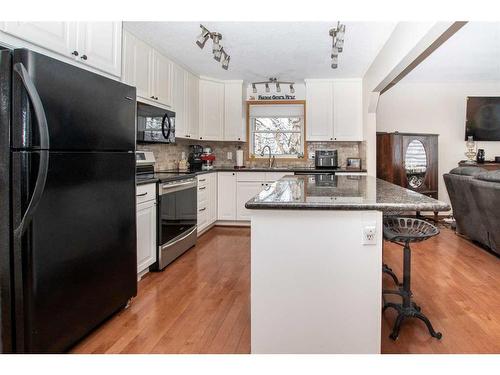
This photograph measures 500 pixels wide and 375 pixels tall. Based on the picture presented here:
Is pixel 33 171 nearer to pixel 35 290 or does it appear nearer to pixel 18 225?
pixel 18 225

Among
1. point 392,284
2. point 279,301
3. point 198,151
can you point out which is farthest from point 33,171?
point 198,151

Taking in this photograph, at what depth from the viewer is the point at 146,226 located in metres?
2.99

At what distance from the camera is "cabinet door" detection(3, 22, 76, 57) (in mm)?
1690

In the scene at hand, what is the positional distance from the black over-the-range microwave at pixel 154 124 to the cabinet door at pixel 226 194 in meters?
1.51

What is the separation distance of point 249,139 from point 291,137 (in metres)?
0.72

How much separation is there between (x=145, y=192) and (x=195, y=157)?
8.38ft

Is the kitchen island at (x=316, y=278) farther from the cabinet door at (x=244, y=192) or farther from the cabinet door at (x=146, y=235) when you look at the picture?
the cabinet door at (x=244, y=192)

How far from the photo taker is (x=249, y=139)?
6121 mm

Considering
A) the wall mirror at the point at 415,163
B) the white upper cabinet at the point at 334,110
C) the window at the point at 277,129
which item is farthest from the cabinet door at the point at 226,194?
the wall mirror at the point at 415,163

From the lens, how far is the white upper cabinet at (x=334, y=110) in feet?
18.0

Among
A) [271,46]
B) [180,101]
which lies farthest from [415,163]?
[180,101]

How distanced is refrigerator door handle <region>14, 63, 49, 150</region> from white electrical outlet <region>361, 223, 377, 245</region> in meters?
1.49

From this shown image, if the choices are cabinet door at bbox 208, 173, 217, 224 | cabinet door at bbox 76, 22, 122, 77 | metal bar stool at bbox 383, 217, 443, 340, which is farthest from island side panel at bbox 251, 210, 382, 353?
cabinet door at bbox 208, 173, 217, 224

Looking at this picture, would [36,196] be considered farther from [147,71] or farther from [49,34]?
[147,71]
